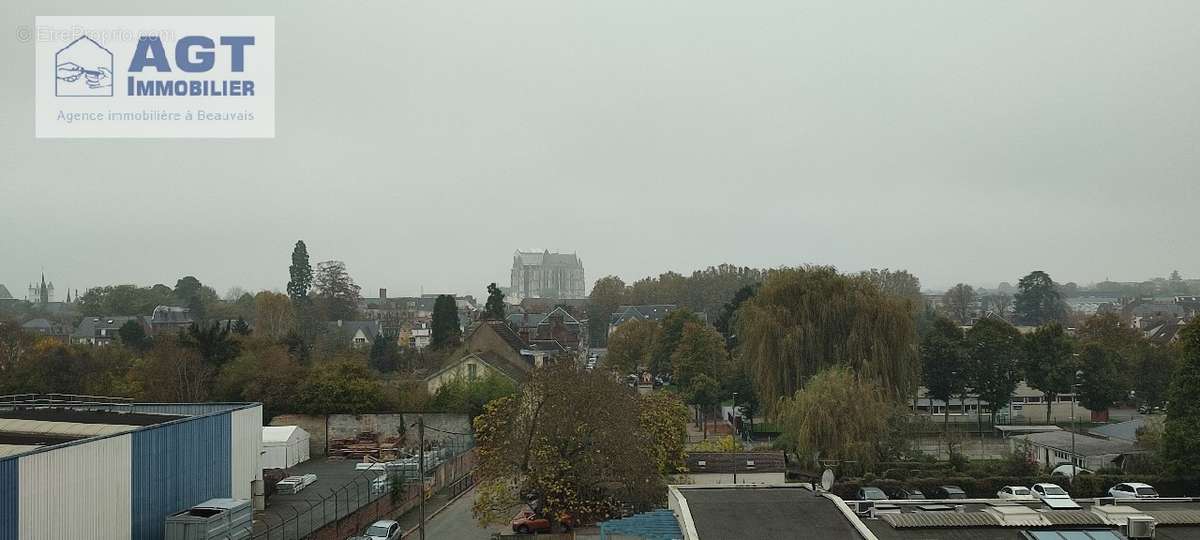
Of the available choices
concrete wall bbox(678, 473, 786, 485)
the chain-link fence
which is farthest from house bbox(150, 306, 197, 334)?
concrete wall bbox(678, 473, 786, 485)

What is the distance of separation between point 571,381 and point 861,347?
17103 millimetres

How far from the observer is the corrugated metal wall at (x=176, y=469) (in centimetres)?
1850

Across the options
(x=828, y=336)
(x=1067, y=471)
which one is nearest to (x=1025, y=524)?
(x=1067, y=471)

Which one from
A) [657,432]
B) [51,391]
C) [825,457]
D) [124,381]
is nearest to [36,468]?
[657,432]

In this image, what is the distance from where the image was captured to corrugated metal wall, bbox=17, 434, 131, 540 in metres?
15.3

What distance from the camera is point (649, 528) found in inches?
565

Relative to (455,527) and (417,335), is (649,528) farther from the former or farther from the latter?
(417,335)

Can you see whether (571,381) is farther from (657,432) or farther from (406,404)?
(406,404)

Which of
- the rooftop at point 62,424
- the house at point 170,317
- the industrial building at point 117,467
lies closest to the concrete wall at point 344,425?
the industrial building at point 117,467

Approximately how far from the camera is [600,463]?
66.0 feet

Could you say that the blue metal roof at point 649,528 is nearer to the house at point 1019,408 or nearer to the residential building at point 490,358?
the residential building at point 490,358

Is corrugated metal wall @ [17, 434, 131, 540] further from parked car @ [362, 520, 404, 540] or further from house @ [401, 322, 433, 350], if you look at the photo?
house @ [401, 322, 433, 350]

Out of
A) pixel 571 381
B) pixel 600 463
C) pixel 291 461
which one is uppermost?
pixel 571 381

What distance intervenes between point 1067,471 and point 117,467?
94.1 ft
